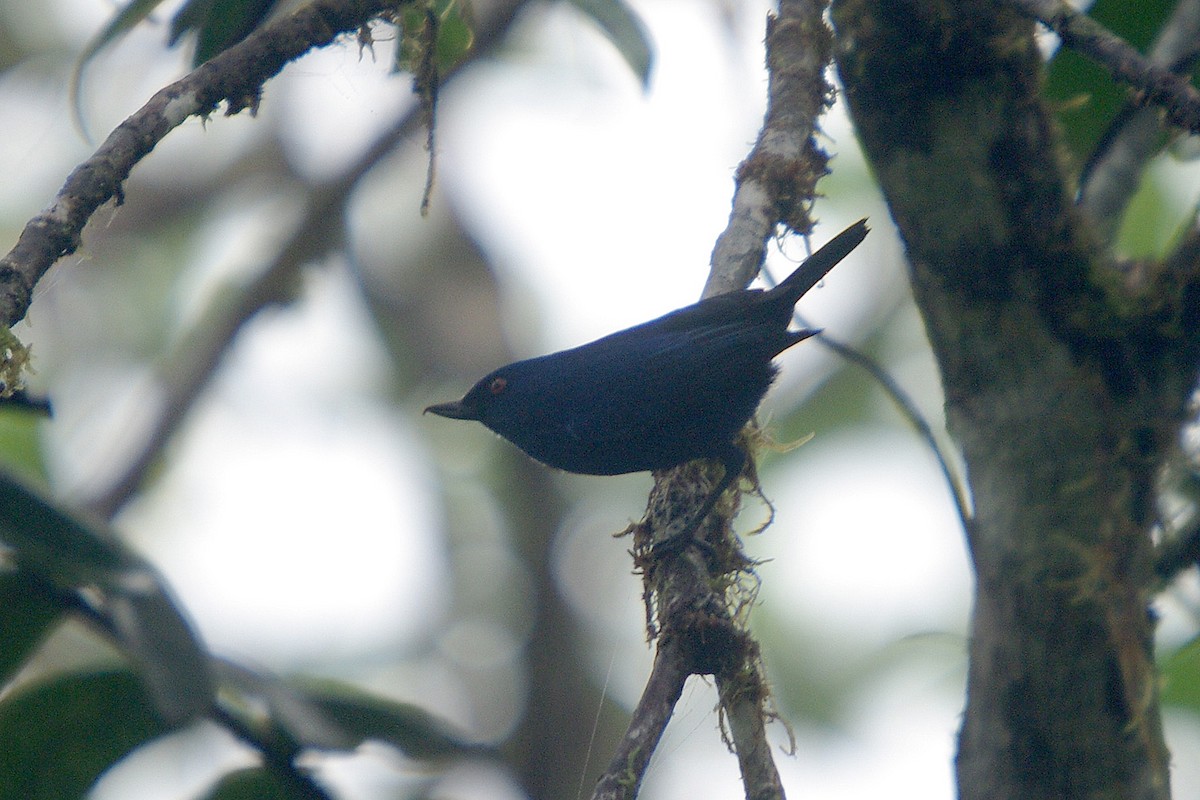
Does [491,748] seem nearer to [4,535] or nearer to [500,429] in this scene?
[4,535]

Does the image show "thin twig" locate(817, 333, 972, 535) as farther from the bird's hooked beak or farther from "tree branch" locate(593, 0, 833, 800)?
the bird's hooked beak

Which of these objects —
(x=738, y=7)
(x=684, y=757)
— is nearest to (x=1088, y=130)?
(x=738, y=7)

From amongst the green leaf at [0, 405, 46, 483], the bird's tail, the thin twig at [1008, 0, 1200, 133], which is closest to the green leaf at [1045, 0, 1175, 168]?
the bird's tail

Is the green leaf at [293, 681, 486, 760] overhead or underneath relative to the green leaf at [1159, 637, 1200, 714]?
underneath

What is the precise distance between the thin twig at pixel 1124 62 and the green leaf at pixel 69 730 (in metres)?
2.32

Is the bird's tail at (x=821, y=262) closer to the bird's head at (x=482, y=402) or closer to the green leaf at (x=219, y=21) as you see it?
the bird's head at (x=482, y=402)

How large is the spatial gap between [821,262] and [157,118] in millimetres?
2501

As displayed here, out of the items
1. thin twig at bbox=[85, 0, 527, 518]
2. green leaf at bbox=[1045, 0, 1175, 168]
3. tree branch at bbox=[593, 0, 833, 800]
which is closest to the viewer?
tree branch at bbox=[593, 0, 833, 800]

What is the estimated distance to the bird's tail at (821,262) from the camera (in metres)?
4.05

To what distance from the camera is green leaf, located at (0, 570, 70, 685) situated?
82.0 inches

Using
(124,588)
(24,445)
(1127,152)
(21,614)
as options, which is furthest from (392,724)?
(1127,152)

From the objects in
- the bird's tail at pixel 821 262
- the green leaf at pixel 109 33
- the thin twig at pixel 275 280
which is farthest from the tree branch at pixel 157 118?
the thin twig at pixel 275 280

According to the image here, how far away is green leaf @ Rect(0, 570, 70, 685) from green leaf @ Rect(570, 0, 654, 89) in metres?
2.35

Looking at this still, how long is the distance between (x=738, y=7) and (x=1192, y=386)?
2815 millimetres
